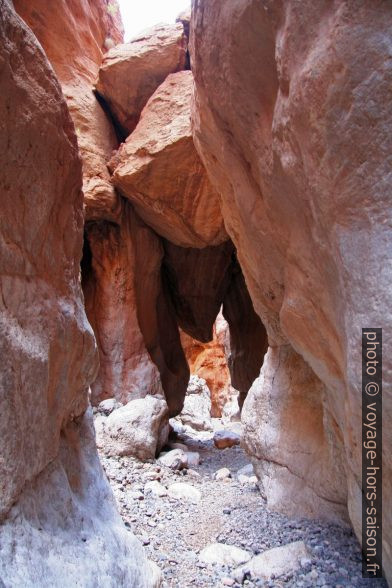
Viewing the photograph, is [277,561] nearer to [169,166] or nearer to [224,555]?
[224,555]

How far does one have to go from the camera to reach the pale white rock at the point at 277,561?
2590 mm

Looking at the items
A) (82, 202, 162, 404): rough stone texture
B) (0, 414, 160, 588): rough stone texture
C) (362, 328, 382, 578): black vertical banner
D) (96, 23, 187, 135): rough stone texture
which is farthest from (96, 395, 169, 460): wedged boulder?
(96, 23, 187, 135): rough stone texture

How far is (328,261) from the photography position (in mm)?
2104

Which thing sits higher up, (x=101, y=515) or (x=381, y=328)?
(x=381, y=328)

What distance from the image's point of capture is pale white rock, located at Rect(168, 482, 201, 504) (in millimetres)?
4215

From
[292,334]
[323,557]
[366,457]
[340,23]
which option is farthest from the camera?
[292,334]

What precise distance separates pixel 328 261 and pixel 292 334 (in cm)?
101

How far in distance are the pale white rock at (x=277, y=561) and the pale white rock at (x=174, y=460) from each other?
2.64 metres

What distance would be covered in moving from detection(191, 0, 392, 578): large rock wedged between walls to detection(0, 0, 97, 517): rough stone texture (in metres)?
1.07

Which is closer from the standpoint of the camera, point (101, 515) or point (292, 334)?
point (101, 515)

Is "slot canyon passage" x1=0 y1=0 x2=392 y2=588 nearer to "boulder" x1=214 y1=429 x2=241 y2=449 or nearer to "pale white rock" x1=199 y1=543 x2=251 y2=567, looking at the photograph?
"pale white rock" x1=199 y1=543 x2=251 y2=567

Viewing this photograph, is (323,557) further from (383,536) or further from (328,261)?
(328,261)

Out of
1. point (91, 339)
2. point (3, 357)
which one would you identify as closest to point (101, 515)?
point (91, 339)

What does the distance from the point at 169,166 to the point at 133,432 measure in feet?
12.3
